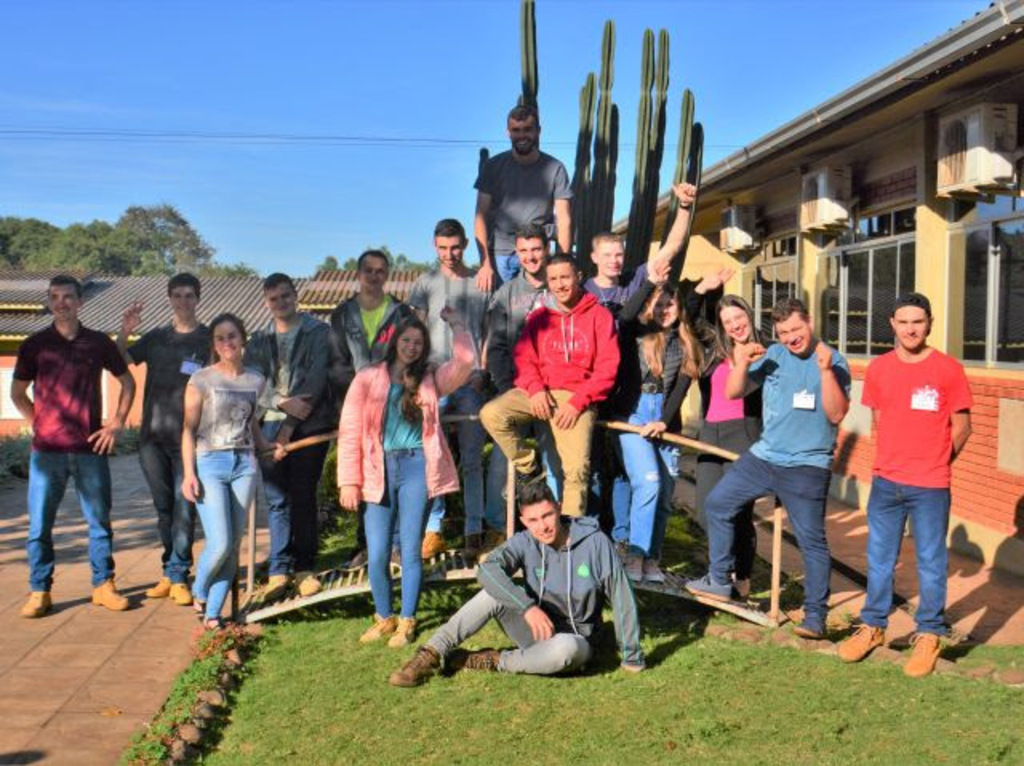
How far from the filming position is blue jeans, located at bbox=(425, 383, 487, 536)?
5742mm

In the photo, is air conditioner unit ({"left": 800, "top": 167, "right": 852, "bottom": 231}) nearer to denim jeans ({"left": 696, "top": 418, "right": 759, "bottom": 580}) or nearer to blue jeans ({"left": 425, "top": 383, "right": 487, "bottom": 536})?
denim jeans ({"left": 696, "top": 418, "right": 759, "bottom": 580})

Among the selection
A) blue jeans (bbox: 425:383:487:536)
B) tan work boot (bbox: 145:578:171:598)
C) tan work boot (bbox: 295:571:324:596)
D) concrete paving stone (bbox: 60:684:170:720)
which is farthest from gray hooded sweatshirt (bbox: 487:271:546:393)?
→ tan work boot (bbox: 145:578:171:598)

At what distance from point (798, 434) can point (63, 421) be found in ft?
13.7

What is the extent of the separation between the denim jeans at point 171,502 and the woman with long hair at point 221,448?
0.65m

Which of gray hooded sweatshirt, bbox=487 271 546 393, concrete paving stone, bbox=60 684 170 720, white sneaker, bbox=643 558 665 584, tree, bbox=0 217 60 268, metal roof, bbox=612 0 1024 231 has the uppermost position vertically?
tree, bbox=0 217 60 268

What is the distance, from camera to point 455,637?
4805mm

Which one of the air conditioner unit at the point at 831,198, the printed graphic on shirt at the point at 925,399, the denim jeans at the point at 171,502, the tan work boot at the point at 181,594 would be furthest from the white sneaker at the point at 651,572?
the air conditioner unit at the point at 831,198

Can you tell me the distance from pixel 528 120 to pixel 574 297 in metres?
1.65

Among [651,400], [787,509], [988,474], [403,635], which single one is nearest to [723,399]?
[651,400]

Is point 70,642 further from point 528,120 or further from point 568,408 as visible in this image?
point 528,120

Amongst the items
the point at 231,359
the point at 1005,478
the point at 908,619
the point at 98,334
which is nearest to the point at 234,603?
the point at 231,359

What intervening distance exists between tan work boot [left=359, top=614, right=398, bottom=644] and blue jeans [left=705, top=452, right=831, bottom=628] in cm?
174

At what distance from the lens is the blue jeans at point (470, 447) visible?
5.74 meters

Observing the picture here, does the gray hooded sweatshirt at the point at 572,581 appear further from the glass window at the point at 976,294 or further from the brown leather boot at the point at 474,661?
Result: the glass window at the point at 976,294
